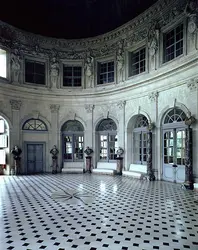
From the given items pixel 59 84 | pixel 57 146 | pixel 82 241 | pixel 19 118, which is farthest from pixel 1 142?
pixel 82 241

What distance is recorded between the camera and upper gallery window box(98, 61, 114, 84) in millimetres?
14938

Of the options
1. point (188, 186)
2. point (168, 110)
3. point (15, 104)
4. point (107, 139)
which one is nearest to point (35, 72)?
point (15, 104)

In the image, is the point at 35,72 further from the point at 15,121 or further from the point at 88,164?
the point at 88,164

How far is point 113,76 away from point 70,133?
487 cm

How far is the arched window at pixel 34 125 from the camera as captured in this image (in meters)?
14.4

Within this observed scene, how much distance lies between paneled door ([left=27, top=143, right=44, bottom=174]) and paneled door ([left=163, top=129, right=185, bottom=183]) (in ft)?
26.3

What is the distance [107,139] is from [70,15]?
8106 millimetres

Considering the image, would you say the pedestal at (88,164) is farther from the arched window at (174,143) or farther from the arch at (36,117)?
the arched window at (174,143)

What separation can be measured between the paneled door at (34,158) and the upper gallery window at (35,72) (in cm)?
433

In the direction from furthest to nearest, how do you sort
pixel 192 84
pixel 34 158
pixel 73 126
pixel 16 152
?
pixel 73 126
pixel 34 158
pixel 16 152
pixel 192 84

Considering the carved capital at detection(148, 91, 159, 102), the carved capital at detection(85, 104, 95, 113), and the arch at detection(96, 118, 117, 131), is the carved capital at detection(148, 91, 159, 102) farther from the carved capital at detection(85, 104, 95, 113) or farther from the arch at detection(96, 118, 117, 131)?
the carved capital at detection(85, 104, 95, 113)

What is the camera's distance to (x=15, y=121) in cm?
1376

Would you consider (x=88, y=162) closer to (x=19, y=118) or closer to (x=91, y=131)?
(x=91, y=131)

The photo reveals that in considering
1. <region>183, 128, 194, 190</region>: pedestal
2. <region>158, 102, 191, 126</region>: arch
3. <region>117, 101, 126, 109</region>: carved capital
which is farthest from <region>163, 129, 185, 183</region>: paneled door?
<region>117, 101, 126, 109</region>: carved capital
